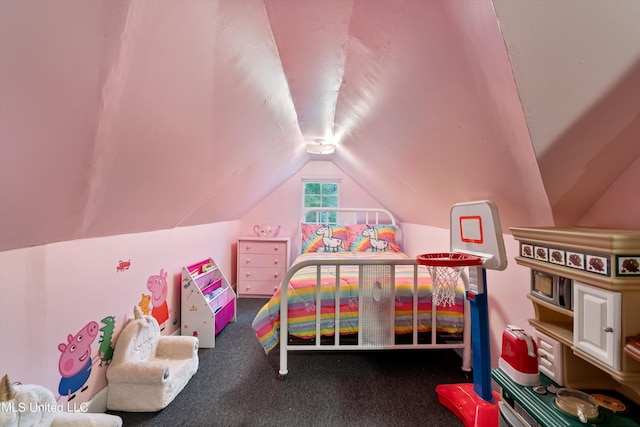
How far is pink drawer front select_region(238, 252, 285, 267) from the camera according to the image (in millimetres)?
3350

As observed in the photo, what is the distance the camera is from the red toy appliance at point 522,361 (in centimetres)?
96

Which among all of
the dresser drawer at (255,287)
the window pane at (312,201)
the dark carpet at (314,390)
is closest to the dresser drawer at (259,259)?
the dresser drawer at (255,287)

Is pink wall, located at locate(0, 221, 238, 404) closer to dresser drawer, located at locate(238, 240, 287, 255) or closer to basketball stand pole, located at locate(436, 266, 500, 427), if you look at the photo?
dresser drawer, located at locate(238, 240, 287, 255)

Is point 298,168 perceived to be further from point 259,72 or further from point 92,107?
point 92,107

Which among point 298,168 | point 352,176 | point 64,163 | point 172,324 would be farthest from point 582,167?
point 298,168

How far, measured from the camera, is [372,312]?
68.6 inches

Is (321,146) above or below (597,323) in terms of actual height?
above

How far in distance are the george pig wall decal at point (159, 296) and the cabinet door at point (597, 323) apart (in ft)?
7.30

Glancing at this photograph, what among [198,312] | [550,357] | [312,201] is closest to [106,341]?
[198,312]

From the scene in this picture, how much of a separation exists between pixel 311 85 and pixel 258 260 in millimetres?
2303

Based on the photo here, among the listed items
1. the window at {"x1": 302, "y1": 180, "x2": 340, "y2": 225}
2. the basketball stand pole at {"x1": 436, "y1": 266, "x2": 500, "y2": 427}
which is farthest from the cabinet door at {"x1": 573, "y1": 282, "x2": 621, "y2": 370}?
the window at {"x1": 302, "y1": 180, "x2": 340, "y2": 225}

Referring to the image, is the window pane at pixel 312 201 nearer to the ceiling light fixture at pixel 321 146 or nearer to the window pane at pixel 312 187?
the window pane at pixel 312 187

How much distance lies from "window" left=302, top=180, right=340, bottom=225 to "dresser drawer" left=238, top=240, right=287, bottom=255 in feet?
2.18

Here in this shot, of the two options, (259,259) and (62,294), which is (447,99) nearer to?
(62,294)
